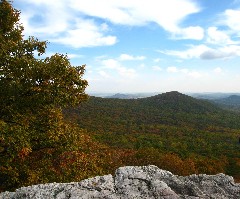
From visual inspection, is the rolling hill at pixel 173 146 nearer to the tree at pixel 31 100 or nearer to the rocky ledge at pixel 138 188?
the tree at pixel 31 100

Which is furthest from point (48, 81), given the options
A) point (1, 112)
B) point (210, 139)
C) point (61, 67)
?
point (210, 139)

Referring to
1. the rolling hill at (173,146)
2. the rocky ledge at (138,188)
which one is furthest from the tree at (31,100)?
the rolling hill at (173,146)

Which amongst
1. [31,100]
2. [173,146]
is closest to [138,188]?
[31,100]

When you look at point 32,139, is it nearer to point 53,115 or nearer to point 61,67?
point 53,115

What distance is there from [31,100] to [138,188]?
9.04 meters

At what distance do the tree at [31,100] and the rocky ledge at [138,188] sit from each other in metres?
6.78

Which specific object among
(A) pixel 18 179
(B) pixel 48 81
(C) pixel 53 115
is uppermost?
(B) pixel 48 81

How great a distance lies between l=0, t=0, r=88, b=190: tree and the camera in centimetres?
1480

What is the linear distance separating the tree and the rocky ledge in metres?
6.78

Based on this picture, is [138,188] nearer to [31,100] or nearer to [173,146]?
[31,100]

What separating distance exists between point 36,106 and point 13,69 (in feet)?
7.65

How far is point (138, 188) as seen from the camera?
7762 mm

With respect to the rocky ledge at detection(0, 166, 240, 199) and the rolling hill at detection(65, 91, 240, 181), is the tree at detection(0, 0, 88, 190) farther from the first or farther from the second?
A: the rolling hill at detection(65, 91, 240, 181)

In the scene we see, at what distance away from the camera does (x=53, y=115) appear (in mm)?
16688
